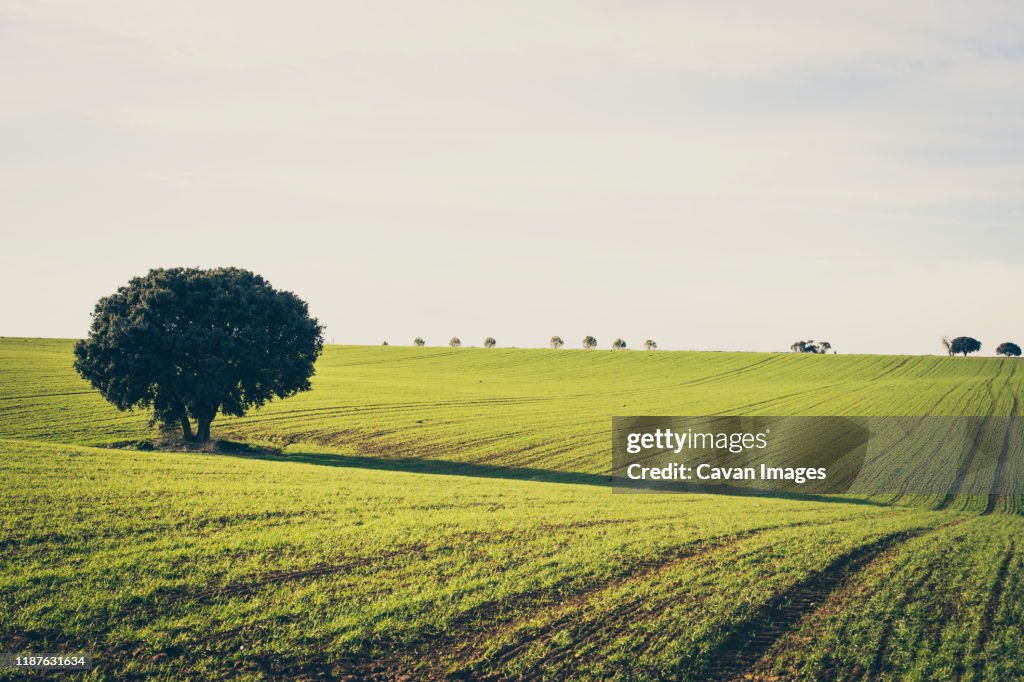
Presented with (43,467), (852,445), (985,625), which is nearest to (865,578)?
(985,625)

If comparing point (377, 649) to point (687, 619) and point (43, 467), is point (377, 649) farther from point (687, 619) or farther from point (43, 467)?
point (43, 467)

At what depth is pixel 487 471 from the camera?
146 feet

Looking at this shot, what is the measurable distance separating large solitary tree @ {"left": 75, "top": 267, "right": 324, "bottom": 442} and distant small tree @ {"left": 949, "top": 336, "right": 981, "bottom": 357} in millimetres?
176646

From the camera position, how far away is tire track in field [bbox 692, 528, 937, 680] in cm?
1334

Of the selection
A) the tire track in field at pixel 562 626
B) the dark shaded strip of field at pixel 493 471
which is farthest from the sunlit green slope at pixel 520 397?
the tire track in field at pixel 562 626

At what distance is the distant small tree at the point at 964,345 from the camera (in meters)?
171

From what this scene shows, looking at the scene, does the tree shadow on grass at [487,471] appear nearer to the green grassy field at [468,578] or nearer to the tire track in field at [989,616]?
the green grassy field at [468,578]

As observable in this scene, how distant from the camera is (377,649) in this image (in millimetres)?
12961

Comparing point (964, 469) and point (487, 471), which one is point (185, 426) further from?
point (964, 469)

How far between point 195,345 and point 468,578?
126 ft

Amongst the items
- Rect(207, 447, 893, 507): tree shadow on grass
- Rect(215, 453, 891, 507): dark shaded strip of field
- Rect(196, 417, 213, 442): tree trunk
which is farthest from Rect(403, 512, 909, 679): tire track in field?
Rect(196, 417, 213, 442): tree trunk

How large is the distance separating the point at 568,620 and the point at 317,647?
17.2 ft

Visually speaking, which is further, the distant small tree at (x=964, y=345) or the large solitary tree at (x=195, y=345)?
the distant small tree at (x=964, y=345)

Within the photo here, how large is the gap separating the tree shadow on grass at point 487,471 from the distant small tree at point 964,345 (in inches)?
6351
